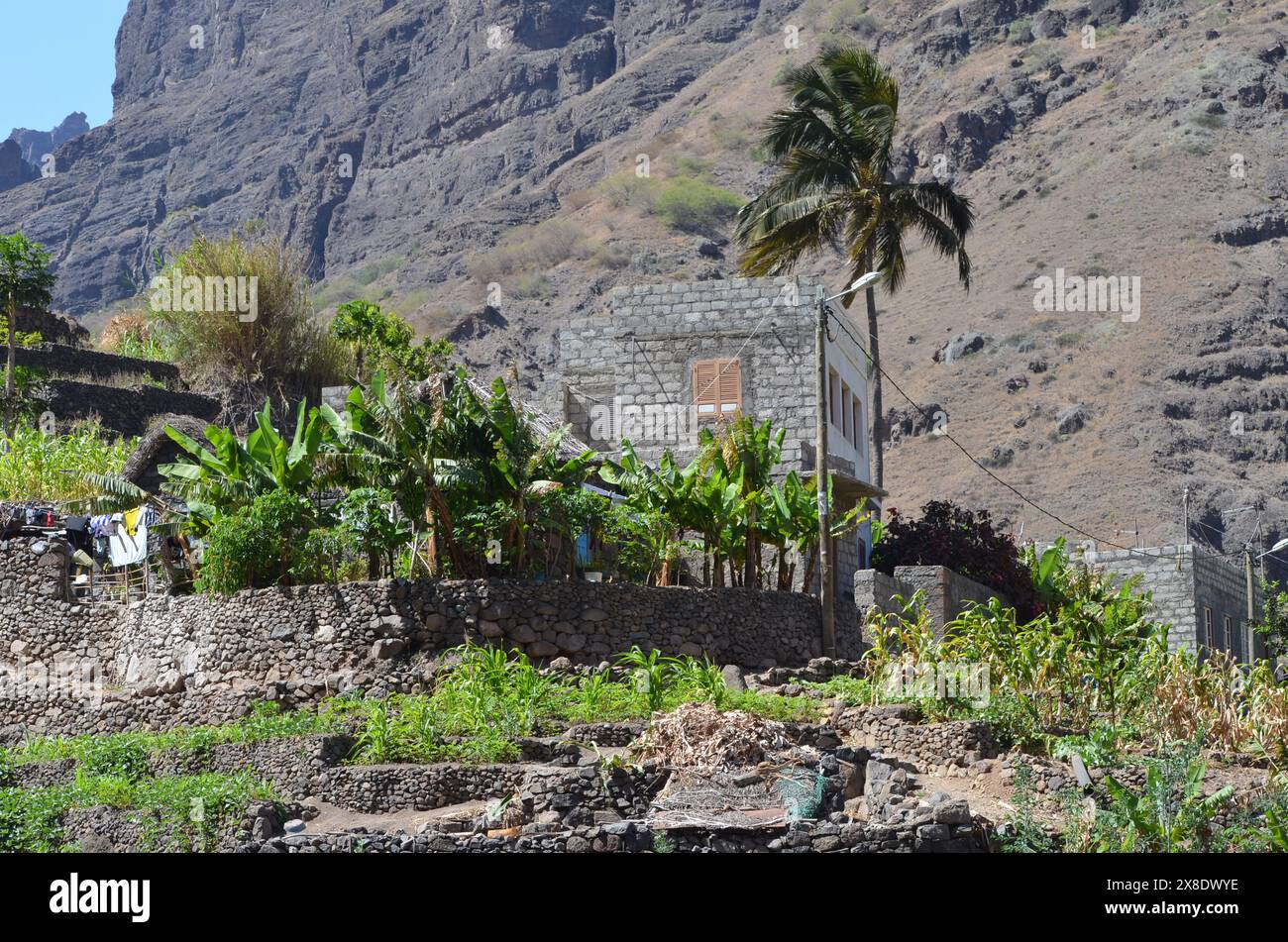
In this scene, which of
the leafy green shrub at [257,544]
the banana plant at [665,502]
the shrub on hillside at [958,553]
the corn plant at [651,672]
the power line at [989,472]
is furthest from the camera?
the power line at [989,472]

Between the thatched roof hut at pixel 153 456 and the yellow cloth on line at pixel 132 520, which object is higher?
the thatched roof hut at pixel 153 456

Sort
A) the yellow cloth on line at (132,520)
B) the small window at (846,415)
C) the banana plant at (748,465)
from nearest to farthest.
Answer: the banana plant at (748,465) → the yellow cloth on line at (132,520) → the small window at (846,415)

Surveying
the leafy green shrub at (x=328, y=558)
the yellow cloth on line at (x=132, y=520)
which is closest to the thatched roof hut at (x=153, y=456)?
the yellow cloth on line at (x=132, y=520)

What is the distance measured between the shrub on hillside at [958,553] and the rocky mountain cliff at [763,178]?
34253mm

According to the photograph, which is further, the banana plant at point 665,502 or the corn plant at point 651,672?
the banana plant at point 665,502

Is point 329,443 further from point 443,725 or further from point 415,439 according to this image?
point 443,725

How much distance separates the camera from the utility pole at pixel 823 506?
22844mm

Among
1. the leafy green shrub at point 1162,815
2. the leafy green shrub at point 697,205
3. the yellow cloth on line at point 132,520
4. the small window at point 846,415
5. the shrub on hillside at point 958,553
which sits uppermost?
the leafy green shrub at point 697,205

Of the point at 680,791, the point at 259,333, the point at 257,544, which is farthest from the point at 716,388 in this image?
the point at 680,791

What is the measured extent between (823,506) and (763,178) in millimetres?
88059

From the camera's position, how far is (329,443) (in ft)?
74.2

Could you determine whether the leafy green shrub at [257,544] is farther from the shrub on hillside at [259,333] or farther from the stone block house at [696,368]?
the shrub on hillside at [259,333]

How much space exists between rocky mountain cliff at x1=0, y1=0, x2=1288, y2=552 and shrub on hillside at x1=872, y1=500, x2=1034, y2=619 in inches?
1349
